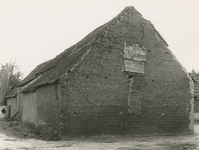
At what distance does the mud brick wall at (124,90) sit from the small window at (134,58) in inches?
10.6

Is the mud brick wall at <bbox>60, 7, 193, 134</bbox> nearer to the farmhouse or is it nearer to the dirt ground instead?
the farmhouse

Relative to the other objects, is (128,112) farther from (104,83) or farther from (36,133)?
(36,133)

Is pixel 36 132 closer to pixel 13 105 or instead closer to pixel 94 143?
pixel 94 143

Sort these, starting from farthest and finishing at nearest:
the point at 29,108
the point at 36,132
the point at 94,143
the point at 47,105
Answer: the point at 29,108
the point at 36,132
the point at 47,105
the point at 94,143

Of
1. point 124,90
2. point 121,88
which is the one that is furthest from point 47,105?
point 124,90

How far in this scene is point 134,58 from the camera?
17734mm

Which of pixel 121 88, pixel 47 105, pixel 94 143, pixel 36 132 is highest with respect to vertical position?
pixel 121 88

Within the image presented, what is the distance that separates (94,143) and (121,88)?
4093 millimetres

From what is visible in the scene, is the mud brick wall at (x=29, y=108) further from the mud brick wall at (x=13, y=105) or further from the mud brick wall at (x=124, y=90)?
the mud brick wall at (x=124, y=90)

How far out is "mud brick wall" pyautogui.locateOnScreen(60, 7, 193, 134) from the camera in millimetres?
15883

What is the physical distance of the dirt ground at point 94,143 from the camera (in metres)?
12.6

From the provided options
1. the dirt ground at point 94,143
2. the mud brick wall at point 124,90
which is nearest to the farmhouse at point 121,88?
the mud brick wall at point 124,90

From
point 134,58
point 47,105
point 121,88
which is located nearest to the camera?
point 121,88

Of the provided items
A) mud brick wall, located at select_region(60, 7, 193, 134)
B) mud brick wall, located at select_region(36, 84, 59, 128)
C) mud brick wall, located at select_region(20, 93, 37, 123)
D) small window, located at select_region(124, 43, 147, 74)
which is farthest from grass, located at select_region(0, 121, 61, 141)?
small window, located at select_region(124, 43, 147, 74)
